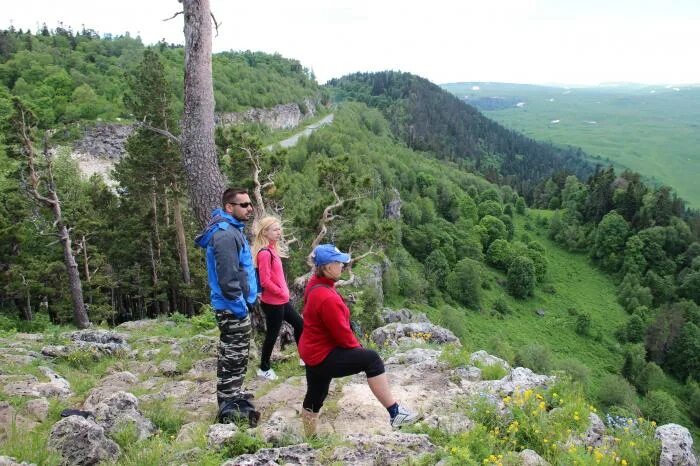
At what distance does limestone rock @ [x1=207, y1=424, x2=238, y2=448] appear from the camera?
4.66 metres

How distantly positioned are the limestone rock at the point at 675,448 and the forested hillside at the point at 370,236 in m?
4.16

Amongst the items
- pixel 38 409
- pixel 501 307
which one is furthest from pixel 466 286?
pixel 38 409

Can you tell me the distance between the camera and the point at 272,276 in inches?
271

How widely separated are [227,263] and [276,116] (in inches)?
3544

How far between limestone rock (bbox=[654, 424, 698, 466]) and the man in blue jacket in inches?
173

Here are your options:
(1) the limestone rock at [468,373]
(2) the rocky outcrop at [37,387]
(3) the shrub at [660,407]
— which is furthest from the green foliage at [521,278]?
(2) the rocky outcrop at [37,387]

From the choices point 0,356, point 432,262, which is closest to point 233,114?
point 432,262

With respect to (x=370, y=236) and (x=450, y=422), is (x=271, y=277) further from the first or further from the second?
(x=370, y=236)

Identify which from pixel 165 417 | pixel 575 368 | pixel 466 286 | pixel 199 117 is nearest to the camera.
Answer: pixel 165 417

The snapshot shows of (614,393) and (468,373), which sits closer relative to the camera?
(468,373)

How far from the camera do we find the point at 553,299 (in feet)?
251

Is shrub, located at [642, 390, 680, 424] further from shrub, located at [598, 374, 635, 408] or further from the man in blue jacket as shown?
the man in blue jacket

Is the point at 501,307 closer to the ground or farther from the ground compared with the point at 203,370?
closer to the ground

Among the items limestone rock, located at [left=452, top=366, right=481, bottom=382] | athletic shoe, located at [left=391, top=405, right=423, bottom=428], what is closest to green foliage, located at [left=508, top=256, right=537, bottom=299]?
limestone rock, located at [left=452, top=366, right=481, bottom=382]
